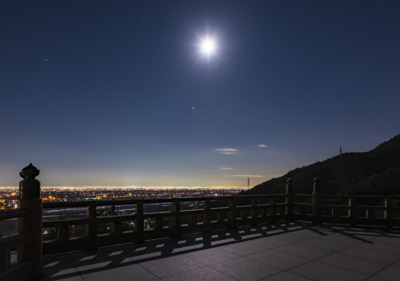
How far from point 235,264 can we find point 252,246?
1.61 meters

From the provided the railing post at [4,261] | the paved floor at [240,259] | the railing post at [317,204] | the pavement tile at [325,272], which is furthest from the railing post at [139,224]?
the railing post at [317,204]

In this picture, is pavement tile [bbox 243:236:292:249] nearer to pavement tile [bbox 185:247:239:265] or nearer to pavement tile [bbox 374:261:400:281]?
pavement tile [bbox 185:247:239:265]

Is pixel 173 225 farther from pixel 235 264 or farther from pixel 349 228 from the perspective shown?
pixel 349 228

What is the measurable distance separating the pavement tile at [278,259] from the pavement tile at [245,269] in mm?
199

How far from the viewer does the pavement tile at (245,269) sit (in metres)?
4.54

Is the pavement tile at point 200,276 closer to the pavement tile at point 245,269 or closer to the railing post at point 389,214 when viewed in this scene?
the pavement tile at point 245,269

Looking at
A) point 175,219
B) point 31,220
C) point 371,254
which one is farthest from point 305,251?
point 31,220

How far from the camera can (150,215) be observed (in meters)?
7.22

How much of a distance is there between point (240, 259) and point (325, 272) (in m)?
1.59

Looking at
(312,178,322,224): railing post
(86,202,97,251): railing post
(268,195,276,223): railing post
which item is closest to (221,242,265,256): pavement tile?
(86,202,97,251): railing post

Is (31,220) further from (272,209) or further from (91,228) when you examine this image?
(272,209)

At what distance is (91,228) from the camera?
6.21 metres

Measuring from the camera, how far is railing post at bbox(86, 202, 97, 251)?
6141mm

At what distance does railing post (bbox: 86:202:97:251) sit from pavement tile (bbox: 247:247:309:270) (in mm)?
3566
